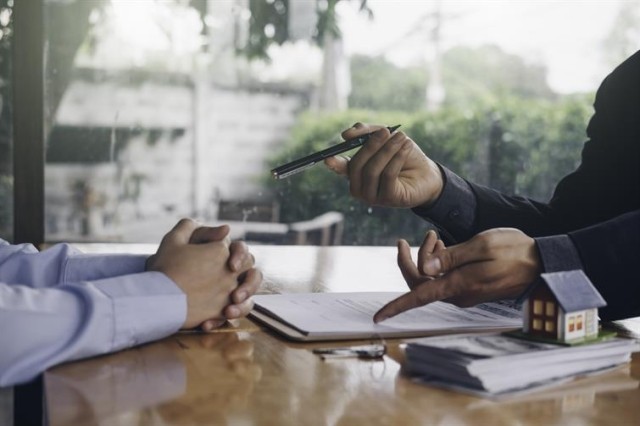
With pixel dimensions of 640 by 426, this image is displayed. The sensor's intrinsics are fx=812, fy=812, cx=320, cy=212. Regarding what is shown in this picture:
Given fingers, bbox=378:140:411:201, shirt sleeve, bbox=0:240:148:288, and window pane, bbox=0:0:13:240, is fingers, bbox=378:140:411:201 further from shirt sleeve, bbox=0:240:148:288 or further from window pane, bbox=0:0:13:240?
window pane, bbox=0:0:13:240

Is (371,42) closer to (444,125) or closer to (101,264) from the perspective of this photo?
(444,125)

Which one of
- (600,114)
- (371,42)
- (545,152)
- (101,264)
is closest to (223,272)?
(101,264)

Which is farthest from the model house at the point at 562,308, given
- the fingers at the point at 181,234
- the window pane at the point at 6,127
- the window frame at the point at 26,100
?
the window pane at the point at 6,127

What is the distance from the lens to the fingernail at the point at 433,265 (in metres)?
1.01

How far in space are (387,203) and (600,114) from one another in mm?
611

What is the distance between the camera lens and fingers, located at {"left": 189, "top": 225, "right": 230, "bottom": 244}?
1.13m

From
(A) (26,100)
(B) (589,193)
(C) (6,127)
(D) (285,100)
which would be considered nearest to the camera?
(B) (589,193)

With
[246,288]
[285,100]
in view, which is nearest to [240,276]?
[246,288]

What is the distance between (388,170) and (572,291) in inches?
22.6

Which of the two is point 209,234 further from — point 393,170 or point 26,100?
point 26,100

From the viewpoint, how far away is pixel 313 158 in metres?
1.33

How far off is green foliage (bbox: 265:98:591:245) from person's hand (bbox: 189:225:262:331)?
2830 millimetres

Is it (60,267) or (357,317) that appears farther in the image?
(60,267)

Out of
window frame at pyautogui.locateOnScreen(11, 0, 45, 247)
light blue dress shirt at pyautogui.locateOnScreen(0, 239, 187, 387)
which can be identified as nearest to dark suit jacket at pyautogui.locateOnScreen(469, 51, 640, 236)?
light blue dress shirt at pyautogui.locateOnScreen(0, 239, 187, 387)
